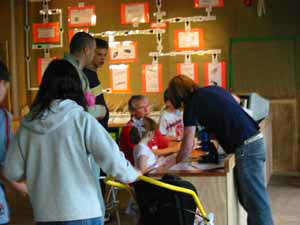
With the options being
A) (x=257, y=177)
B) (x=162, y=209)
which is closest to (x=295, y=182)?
(x=257, y=177)

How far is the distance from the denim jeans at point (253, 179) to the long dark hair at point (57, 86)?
4.53 ft

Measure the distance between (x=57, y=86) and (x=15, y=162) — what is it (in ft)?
1.18

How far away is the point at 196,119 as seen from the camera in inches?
125

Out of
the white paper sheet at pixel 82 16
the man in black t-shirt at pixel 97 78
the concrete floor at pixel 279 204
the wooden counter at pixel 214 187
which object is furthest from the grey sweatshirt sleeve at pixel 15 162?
the white paper sheet at pixel 82 16

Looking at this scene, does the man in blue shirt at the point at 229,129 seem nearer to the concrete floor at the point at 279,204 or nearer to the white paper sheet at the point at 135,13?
the concrete floor at the point at 279,204

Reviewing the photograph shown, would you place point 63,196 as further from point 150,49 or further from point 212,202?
point 150,49

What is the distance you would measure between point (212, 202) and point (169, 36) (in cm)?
413

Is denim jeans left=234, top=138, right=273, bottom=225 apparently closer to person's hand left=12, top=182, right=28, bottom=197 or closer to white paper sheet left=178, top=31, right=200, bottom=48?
person's hand left=12, top=182, right=28, bottom=197

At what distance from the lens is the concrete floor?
476cm

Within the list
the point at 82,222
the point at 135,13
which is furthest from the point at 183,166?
the point at 135,13

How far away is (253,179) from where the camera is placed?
3.29 metres

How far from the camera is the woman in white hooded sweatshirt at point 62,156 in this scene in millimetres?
2111

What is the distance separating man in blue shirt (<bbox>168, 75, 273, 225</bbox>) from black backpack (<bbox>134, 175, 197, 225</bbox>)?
63 cm

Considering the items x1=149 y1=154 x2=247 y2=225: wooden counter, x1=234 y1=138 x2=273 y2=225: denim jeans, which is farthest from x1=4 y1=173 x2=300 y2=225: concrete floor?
x1=149 y1=154 x2=247 y2=225: wooden counter
